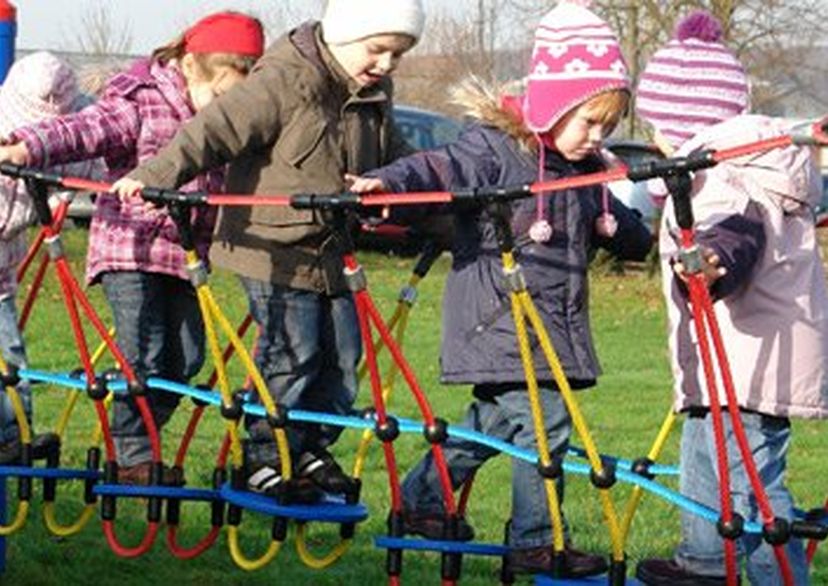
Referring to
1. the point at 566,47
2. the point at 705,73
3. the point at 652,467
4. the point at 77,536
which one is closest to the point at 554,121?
the point at 566,47

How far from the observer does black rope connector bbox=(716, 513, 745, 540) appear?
5027 mm

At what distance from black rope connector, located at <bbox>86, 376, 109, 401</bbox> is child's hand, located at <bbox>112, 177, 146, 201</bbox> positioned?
2.52ft

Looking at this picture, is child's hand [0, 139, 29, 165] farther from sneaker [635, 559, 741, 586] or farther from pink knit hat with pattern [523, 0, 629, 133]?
sneaker [635, 559, 741, 586]

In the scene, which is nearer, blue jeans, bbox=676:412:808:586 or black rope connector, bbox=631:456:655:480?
blue jeans, bbox=676:412:808:586

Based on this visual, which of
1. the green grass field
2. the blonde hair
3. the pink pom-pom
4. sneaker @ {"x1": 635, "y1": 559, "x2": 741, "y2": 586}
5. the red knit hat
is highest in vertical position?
the pink pom-pom

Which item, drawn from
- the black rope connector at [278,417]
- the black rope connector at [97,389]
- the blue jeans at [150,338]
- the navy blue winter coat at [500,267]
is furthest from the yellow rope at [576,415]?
the blue jeans at [150,338]

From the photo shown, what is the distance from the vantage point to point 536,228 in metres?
5.70

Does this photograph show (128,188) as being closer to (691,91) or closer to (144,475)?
(144,475)

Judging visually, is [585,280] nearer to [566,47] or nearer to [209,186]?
[566,47]

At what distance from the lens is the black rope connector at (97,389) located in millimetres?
6254

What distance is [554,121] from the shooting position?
5.70 m

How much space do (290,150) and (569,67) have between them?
82 cm

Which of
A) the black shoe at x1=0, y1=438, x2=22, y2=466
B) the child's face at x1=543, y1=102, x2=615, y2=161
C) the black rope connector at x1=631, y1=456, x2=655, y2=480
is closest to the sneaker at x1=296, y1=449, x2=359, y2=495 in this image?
the black rope connector at x1=631, y1=456, x2=655, y2=480

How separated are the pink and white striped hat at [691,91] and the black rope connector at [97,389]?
171 centimetres
